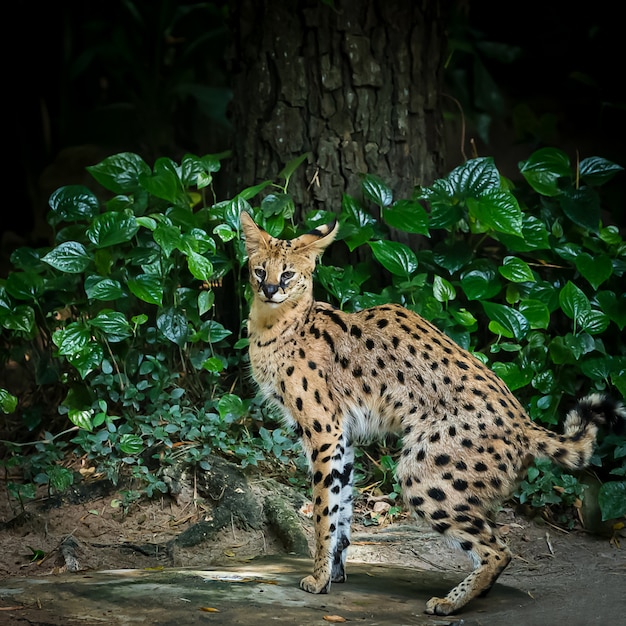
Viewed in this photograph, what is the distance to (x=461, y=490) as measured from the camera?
15.2 feet

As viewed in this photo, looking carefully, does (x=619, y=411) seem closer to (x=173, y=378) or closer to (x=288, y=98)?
(x=173, y=378)

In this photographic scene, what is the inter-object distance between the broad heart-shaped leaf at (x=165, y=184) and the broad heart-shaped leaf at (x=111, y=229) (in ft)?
0.91

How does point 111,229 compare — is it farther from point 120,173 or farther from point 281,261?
point 281,261

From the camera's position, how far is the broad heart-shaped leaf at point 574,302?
6.06 m

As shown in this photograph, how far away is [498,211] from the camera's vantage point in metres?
6.13

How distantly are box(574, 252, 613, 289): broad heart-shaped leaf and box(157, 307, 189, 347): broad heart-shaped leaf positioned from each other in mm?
2609

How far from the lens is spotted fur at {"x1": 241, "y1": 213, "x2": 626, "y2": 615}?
4.64m

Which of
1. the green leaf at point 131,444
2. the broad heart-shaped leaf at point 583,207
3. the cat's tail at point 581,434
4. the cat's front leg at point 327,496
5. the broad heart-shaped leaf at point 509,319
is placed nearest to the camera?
the cat's tail at point 581,434

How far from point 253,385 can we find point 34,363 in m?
1.53

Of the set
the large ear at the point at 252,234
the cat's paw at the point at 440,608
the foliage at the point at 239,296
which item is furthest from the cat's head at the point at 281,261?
the cat's paw at the point at 440,608

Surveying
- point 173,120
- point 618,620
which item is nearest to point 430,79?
point 618,620

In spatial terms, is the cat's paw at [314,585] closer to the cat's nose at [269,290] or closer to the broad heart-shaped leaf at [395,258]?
the cat's nose at [269,290]

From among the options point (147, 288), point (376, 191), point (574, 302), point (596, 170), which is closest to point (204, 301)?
point (147, 288)

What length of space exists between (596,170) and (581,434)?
8.56 feet
